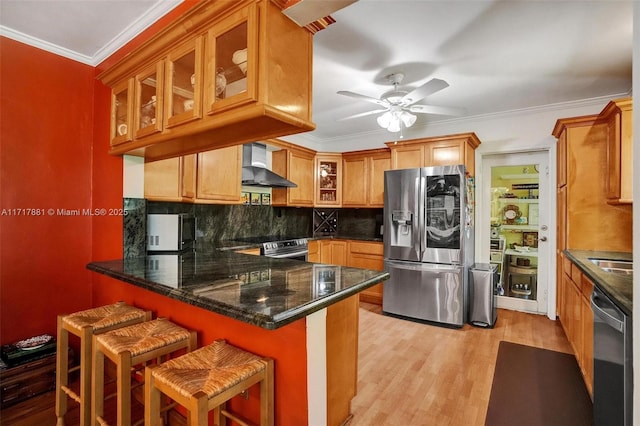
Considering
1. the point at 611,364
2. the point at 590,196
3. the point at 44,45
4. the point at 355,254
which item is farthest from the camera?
the point at 355,254

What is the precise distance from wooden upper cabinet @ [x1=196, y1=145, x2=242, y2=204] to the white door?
10.4 feet

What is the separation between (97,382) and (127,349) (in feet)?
0.90

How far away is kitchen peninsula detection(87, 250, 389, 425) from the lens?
45.3 inches

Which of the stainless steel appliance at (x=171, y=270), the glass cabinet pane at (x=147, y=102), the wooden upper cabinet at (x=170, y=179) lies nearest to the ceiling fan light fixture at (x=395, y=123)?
the wooden upper cabinet at (x=170, y=179)

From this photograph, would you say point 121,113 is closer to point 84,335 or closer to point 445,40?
point 84,335

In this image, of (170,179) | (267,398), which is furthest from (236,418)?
(170,179)

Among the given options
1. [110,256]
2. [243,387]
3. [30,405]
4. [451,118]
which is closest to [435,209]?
[451,118]

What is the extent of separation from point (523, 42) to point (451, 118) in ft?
5.94

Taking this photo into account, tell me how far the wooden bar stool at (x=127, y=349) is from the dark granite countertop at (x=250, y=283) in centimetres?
26

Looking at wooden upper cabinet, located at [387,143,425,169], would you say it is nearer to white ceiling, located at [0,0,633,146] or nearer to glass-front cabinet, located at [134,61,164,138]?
white ceiling, located at [0,0,633,146]

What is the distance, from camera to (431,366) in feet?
8.24

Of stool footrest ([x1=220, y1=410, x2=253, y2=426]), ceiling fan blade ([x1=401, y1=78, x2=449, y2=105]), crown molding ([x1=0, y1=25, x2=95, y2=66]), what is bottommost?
stool footrest ([x1=220, y1=410, x2=253, y2=426])

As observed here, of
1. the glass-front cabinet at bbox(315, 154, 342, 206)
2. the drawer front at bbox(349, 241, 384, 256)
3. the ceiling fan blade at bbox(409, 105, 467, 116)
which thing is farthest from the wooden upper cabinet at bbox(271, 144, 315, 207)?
the ceiling fan blade at bbox(409, 105, 467, 116)

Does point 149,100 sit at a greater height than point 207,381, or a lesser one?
greater
